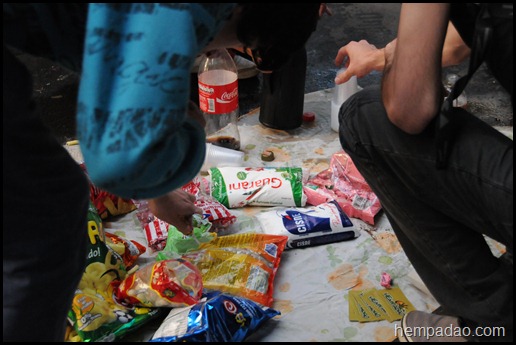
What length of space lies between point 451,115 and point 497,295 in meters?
0.40

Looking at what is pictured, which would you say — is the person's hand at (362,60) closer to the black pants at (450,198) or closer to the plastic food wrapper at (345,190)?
the black pants at (450,198)

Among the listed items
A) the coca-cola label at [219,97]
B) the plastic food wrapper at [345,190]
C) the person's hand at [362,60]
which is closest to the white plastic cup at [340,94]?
the plastic food wrapper at [345,190]

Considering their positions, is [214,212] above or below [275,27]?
below

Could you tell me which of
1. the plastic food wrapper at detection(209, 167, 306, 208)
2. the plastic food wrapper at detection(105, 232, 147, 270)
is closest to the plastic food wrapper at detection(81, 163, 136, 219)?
the plastic food wrapper at detection(105, 232, 147, 270)

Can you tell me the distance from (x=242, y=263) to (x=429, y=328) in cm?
47

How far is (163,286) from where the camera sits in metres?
1.32

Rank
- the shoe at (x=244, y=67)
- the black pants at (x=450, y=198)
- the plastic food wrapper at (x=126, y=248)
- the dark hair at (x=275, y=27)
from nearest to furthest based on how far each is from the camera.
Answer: the dark hair at (x=275, y=27) < the black pants at (x=450, y=198) < the plastic food wrapper at (x=126, y=248) < the shoe at (x=244, y=67)

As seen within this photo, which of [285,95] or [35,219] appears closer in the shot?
[35,219]

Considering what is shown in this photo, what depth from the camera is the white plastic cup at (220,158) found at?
6.24 feet

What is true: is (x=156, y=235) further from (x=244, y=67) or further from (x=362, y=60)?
(x=244, y=67)

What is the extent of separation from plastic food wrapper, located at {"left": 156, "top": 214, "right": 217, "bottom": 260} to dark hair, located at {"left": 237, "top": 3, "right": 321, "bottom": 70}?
69 centimetres

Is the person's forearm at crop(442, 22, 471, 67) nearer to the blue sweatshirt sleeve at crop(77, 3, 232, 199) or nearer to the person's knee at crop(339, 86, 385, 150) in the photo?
the person's knee at crop(339, 86, 385, 150)

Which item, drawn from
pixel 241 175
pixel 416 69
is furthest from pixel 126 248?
pixel 416 69

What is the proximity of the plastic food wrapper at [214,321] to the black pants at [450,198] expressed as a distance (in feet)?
1.30
